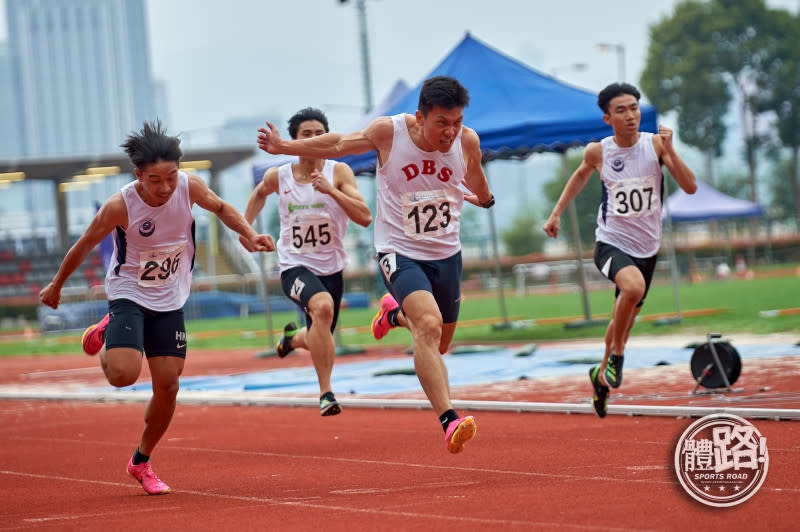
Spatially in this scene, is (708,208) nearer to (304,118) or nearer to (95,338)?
(304,118)

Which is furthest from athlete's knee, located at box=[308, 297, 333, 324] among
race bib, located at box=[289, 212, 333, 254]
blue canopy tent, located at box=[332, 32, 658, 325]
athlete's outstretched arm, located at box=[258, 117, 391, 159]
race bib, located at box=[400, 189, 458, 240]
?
blue canopy tent, located at box=[332, 32, 658, 325]

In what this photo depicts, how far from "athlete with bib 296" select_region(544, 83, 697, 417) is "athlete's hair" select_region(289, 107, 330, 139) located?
1.99 meters

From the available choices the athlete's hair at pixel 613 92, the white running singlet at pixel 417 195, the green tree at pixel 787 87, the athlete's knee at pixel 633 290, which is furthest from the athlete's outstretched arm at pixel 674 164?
the green tree at pixel 787 87

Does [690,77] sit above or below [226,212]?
above

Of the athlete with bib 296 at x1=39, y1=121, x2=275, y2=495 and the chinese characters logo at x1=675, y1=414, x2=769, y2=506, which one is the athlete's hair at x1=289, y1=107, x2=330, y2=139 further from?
the chinese characters logo at x1=675, y1=414, x2=769, y2=506

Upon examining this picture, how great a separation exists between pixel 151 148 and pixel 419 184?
1.57m

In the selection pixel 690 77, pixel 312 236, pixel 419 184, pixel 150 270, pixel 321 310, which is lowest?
pixel 321 310

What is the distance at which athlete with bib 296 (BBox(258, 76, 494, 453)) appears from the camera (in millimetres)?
6844

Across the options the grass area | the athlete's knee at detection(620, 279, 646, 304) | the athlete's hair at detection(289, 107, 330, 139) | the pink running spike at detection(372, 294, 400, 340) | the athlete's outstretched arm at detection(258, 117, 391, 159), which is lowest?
the grass area

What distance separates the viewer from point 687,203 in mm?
48562

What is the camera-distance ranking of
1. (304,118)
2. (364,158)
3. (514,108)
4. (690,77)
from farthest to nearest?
(690,77)
(514,108)
(364,158)
(304,118)

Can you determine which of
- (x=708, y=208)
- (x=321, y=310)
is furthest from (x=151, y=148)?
(x=708, y=208)

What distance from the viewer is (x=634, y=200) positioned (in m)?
9.08

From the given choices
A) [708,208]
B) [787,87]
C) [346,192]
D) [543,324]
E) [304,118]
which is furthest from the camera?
[787,87]
